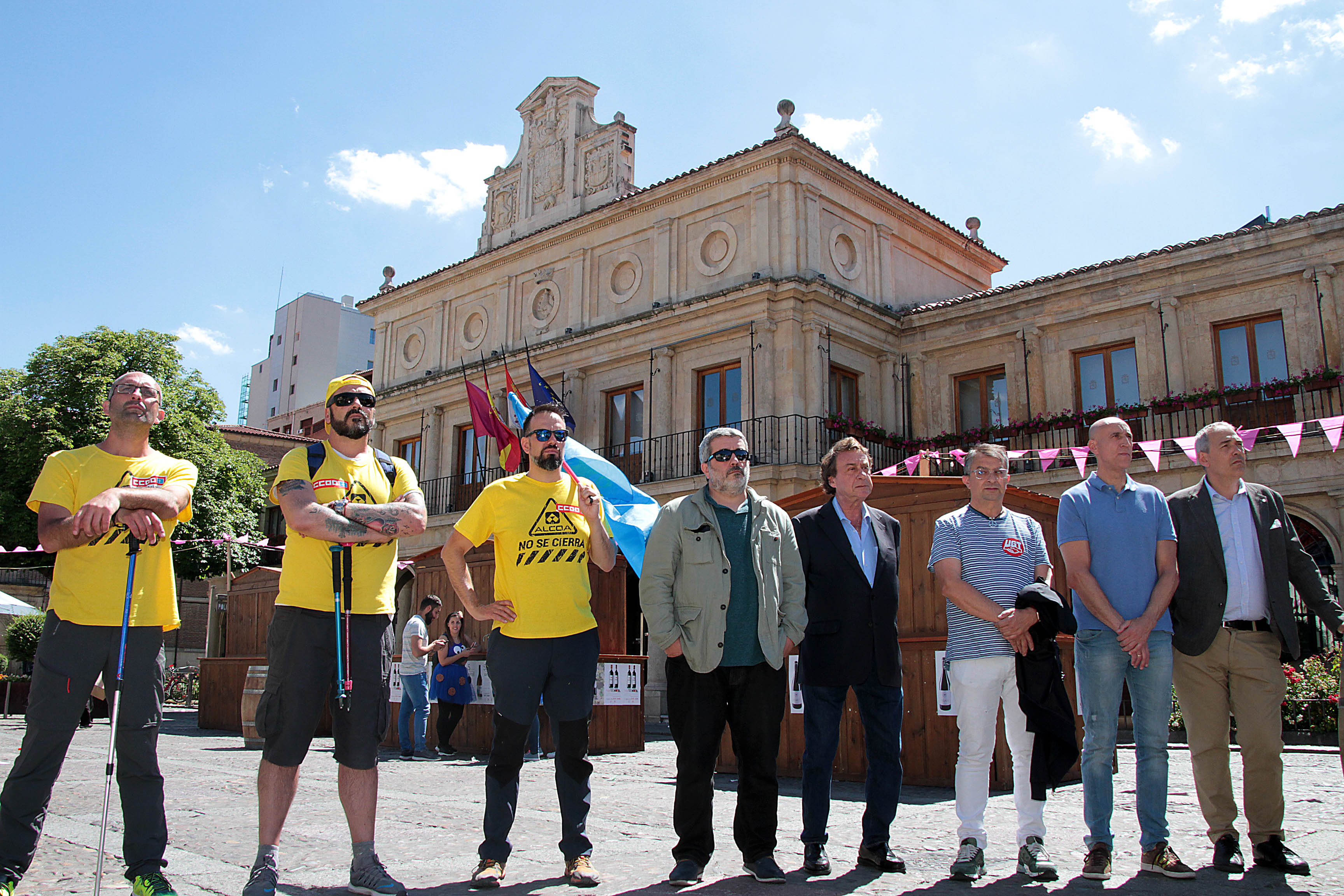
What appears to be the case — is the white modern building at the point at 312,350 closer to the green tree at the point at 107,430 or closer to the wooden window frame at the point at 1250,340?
the green tree at the point at 107,430

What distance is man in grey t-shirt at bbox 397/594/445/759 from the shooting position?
10836mm

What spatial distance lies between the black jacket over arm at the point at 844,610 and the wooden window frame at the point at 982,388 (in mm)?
17326

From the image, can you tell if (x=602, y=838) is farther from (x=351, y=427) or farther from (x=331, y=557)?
(x=351, y=427)

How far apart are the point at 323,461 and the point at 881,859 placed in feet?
9.30

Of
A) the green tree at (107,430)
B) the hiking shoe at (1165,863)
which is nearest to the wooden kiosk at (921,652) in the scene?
the hiking shoe at (1165,863)

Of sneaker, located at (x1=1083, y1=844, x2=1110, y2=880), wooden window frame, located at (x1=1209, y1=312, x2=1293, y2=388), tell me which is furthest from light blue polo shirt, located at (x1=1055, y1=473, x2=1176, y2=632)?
wooden window frame, located at (x1=1209, y1=312, x2=1293, y2=388)

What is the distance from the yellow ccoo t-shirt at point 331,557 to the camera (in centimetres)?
386

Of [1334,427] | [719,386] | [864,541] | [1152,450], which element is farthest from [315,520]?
[719,386]

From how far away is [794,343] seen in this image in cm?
2066

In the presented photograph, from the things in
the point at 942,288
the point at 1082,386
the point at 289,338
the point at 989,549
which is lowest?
the point at 989,549

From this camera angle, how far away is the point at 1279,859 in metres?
4.20

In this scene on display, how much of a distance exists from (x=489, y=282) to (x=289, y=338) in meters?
39.5

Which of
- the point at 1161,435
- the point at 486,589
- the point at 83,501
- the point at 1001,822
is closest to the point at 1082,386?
the point at 1161,435

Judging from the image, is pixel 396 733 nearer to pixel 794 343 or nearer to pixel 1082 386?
pixel 794 343
